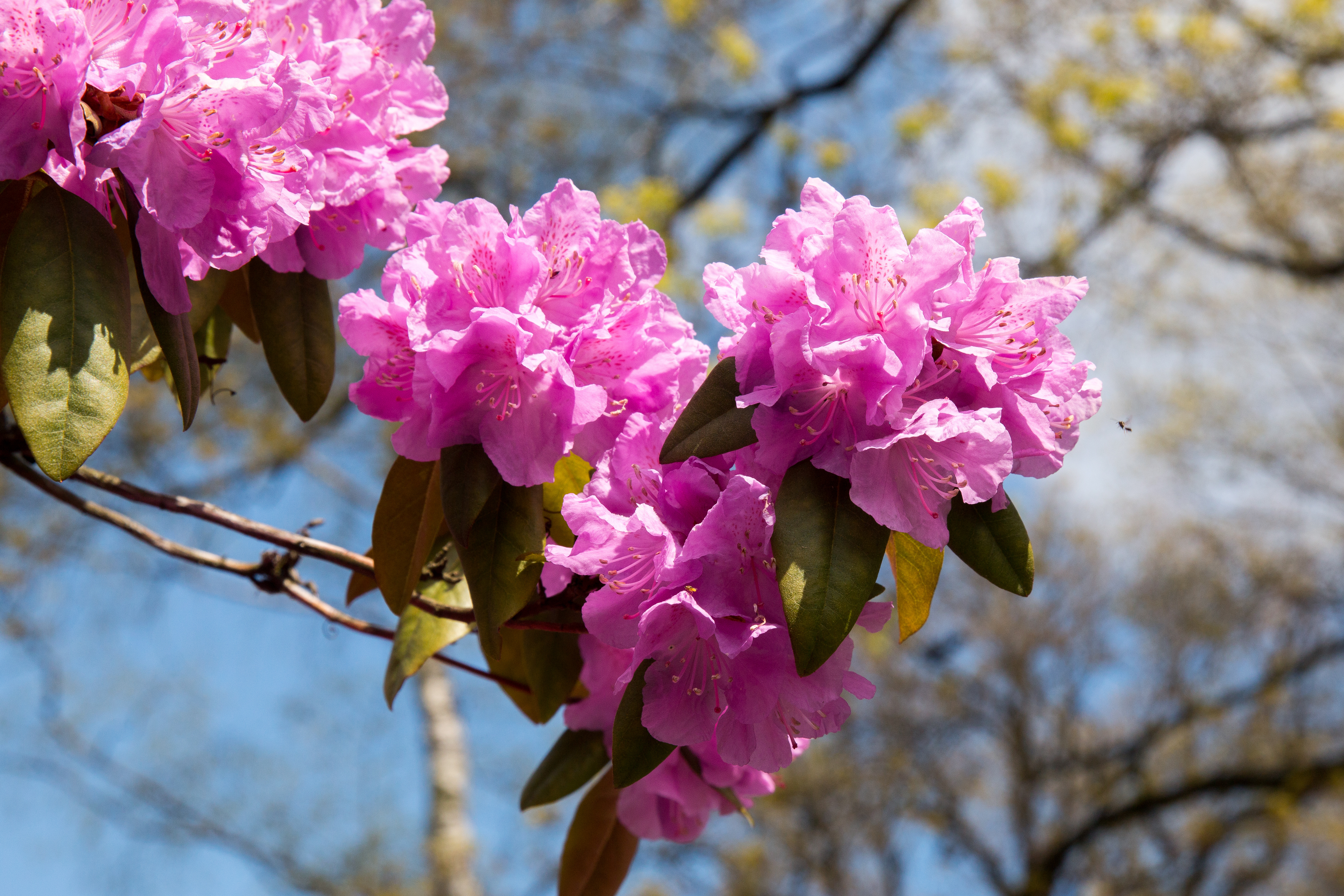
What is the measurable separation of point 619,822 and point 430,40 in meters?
0.79

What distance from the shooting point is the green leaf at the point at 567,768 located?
100cm

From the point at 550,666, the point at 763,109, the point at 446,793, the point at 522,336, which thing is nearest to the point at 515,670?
the point at 550,666

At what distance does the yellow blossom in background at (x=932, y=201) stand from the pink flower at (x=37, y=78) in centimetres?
412

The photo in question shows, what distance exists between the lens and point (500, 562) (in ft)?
2.50

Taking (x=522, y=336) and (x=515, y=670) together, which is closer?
(x=522, y=336)

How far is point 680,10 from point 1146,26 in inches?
91.8

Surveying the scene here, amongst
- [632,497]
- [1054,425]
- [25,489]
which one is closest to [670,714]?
[632,497]

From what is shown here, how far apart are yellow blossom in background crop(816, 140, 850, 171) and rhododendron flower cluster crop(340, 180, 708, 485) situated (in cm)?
425

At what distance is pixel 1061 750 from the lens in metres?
9.80

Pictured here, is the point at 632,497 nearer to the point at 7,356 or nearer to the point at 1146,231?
the point at 7,356

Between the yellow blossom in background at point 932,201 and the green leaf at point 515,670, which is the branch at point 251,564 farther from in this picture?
the yellow blossom in background at point 932,201

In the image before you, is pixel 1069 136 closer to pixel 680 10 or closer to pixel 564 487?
pixel 680 10

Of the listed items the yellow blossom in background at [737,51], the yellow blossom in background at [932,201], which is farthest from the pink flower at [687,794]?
the yellow blossom in background at [737,51]

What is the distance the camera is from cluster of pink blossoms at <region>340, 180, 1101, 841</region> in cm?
66
